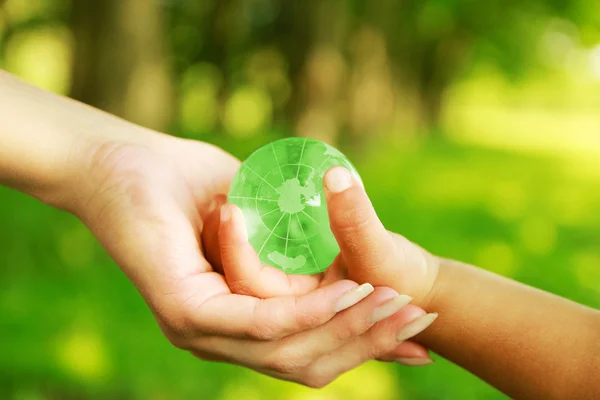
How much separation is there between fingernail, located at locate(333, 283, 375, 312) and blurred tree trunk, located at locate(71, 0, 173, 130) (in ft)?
20.3

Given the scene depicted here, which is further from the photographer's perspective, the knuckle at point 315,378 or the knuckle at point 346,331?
the knuckle at point 315,378

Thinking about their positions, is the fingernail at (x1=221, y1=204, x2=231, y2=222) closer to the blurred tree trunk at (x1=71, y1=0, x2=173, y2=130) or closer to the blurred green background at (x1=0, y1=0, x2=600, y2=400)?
the blurred green background at (x1=0, y1=0, x2=600, y2=400)

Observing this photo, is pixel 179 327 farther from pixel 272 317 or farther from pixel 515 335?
pixel 515 335

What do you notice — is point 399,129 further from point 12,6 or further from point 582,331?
point 582,331

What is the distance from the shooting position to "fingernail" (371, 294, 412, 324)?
2037mm

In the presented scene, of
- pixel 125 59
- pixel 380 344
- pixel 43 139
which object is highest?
pixel 125 59

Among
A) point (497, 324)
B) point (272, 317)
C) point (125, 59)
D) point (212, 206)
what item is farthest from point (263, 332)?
point (125, 59)

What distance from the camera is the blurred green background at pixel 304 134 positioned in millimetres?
4133

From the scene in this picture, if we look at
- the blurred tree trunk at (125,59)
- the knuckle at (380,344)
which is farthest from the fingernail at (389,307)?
the blurred tree trunk at (125,59)

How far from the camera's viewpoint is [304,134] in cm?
1151

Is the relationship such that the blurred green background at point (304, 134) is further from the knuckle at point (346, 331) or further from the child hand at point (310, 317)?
the knuckle at point (346, 331)

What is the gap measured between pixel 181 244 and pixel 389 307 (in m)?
0.78

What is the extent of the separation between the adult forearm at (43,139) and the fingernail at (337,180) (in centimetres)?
111

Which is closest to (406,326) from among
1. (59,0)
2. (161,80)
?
(161,80)
